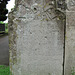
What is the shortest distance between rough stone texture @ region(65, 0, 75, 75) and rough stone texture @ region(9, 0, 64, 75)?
0.48 ft

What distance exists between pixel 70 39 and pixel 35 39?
2.53 feet

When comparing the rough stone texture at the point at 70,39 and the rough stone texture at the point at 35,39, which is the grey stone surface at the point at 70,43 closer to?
the rough stone texture at the point at 70,39

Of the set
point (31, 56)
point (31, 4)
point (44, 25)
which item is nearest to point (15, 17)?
point (31, 4)

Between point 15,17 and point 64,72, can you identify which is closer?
point 15,17

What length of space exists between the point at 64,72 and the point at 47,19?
4.13ft

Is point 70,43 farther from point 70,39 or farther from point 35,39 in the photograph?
point 35,39

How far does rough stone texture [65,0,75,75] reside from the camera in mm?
2635

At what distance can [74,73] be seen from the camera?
2762mm

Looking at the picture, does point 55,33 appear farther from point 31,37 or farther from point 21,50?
point 21,50

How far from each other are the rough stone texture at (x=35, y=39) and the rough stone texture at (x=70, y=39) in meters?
0.14

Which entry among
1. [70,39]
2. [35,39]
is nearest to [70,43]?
[70,39]

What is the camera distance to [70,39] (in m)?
2.69

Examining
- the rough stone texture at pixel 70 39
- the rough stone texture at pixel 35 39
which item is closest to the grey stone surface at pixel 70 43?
the rough stone texture at pixel 70 39

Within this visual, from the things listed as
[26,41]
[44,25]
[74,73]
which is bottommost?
[74,73]
